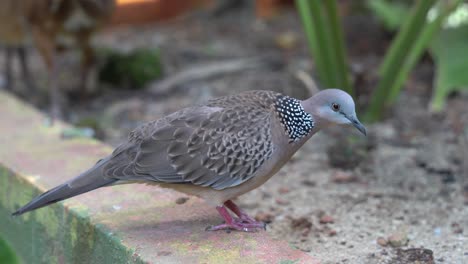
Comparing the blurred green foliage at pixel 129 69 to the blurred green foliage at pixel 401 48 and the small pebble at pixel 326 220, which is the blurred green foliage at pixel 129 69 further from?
the small pebble at pixel 326 220

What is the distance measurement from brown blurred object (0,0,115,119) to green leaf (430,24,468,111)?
96.9 inches

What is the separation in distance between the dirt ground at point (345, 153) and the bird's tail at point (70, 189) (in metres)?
1.05

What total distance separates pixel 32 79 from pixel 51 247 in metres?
3.41

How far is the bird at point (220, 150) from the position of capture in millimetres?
3266

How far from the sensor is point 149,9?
8477 millimetres

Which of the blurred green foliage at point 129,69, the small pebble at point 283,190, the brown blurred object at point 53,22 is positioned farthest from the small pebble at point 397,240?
the blurred green foliage at point 129,69

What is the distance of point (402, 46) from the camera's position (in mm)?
5133

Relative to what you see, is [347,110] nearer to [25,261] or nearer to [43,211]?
[43,211]

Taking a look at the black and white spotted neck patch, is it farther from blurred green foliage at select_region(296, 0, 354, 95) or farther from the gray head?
blurred green foliage at select_region(296, 0, 354, 95)

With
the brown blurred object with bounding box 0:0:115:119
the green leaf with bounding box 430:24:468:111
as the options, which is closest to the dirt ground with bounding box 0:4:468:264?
the green leaf with bounding box 430:24:468:111

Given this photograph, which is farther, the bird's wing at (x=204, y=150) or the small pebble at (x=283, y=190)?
the small pebble at (x=283, y=190)

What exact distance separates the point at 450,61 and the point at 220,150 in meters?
2.77

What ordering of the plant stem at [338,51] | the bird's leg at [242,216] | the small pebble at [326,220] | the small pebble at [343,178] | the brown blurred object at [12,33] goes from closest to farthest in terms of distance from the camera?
1. the bird's leg at [242,216]
2. the small pebble at [326,220]
3. the small pebble at [343,178]
4. the plant stem at [338,51]
5. the brown blurred object at [12,33]

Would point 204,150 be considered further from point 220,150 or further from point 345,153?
point 345,153
